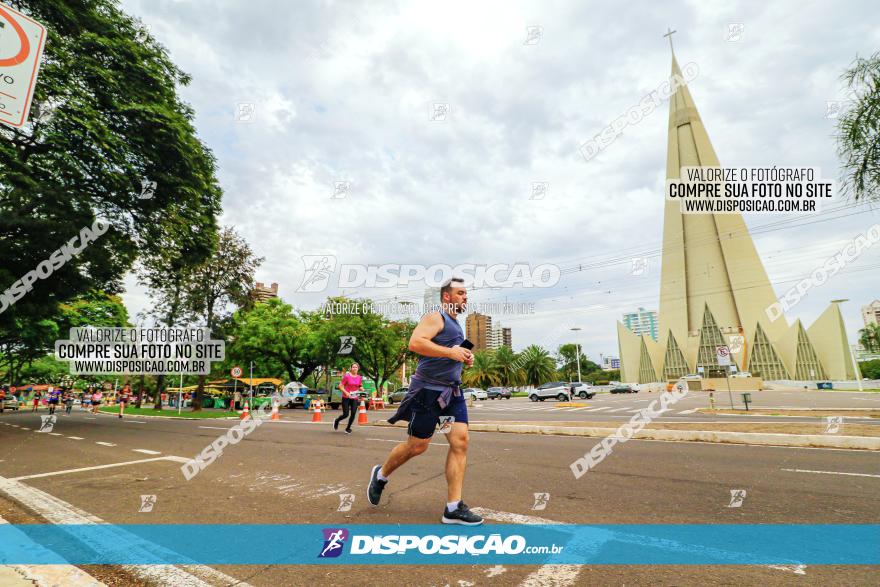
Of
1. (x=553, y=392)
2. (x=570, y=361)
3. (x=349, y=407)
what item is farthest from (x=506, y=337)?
(x=349, y=407)

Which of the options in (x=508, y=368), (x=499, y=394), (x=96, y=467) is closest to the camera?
(x=96, y=467)

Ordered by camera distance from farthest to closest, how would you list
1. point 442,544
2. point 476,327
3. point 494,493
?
point 476,327 → point 494,493 → point 442,544

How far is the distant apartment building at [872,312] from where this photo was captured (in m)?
123

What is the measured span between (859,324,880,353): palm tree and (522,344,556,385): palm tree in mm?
50423

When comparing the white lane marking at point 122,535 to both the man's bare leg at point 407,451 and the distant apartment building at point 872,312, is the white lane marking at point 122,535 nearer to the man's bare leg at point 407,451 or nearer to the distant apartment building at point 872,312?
the man's bare leg at point 407,451

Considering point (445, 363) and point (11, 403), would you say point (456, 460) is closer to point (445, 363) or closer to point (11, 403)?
point (445, 363)

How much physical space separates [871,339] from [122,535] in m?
97.9

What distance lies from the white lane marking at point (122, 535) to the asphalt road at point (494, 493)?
0.03 m

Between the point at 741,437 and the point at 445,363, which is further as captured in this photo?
the point at 741,437

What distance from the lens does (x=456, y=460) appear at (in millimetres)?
3414

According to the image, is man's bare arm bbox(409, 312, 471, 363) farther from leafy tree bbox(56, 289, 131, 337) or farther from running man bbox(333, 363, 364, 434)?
leafy tree bbox(56, 289, 131, 337)

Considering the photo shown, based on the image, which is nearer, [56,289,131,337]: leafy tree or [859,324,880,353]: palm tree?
[56,289,131,337]: leafy tree

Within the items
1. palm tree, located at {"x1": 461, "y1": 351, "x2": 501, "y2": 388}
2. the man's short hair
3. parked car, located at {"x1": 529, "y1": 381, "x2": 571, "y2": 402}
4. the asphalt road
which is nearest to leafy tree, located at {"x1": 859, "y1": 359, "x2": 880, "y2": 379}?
palm tree, located at {"x1": 461, "y1": 351, "x2": 501, "y2": 388}

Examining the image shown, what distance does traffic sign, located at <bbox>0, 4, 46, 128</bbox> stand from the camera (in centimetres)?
307
